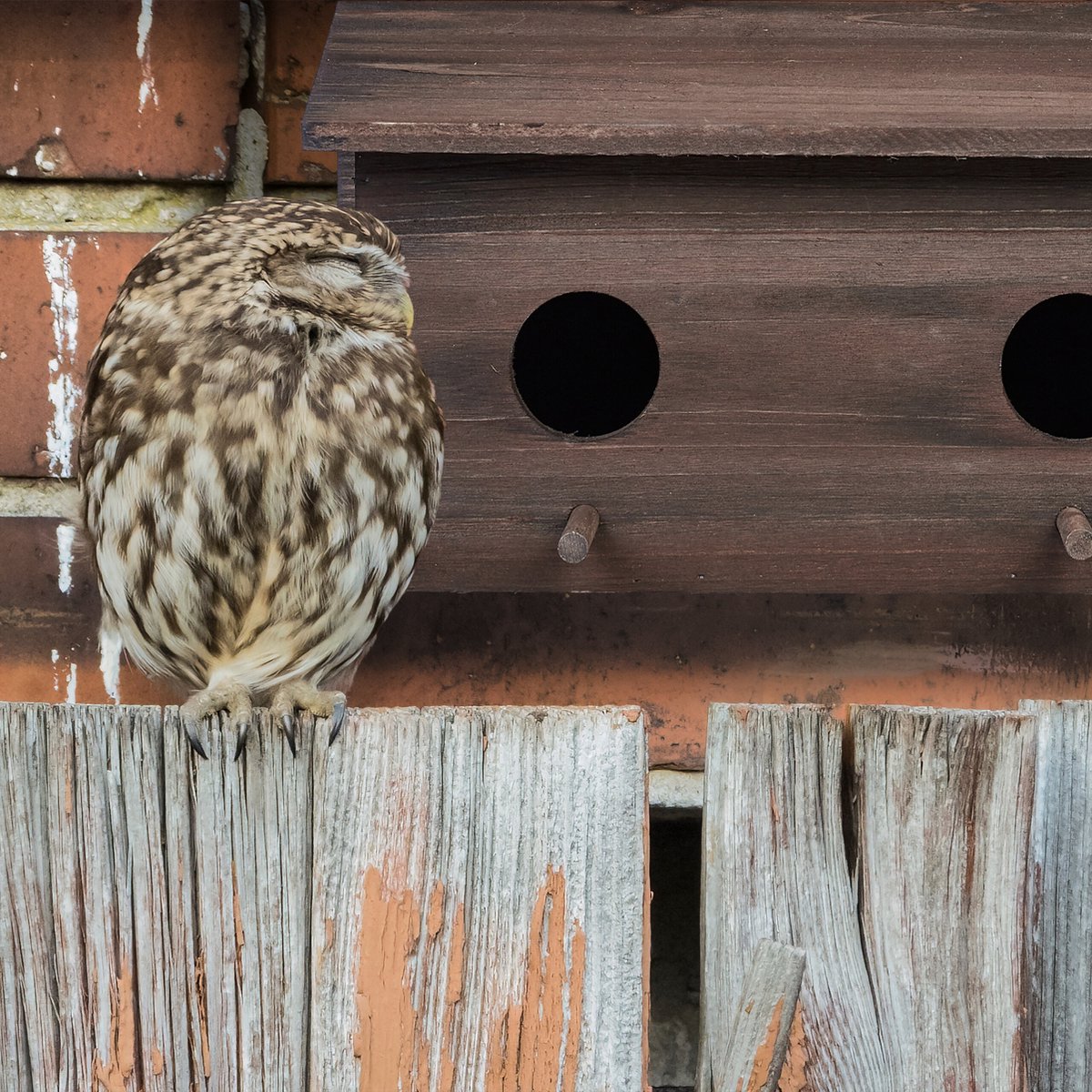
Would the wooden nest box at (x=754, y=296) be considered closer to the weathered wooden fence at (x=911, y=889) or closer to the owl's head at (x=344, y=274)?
the owl's head at (x=344, y=274)

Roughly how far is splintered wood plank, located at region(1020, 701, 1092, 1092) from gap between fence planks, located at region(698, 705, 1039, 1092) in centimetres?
1

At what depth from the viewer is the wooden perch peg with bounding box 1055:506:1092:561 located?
5.65 feet

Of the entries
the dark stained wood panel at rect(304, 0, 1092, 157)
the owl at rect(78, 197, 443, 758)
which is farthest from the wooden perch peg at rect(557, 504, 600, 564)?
the dark stained wood panel at rect(304, 0, 1092, 157)

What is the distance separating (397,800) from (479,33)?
1053 mm

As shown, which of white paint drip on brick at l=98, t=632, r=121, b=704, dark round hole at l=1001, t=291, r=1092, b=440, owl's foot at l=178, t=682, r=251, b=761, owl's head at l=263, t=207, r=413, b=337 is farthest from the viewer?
dark round hole at l=1001, t=291, r=1092, b=440

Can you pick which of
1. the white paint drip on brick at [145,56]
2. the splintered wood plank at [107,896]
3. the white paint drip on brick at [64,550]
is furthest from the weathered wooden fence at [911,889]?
the white paint drip on brick at [145,56]

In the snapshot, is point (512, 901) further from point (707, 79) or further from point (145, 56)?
point (145, 56)

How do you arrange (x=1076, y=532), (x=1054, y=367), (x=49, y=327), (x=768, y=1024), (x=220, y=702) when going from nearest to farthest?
(x=768, y=1024)
(x=220, y=702)
(x=1076, y=532)
(x=49, y=327)
(x=1054, y=367)

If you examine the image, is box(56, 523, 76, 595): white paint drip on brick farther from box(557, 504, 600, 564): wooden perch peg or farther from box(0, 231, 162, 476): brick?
box(557, 504, 600, 564): wooden perch peg

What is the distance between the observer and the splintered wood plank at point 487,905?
3.78ft

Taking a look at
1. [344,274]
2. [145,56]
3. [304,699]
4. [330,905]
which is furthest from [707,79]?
[330,905]

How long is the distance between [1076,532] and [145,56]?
130 centimetres

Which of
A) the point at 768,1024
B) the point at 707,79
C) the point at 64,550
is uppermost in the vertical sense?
the point at 707,79

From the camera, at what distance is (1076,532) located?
5.70 feet
